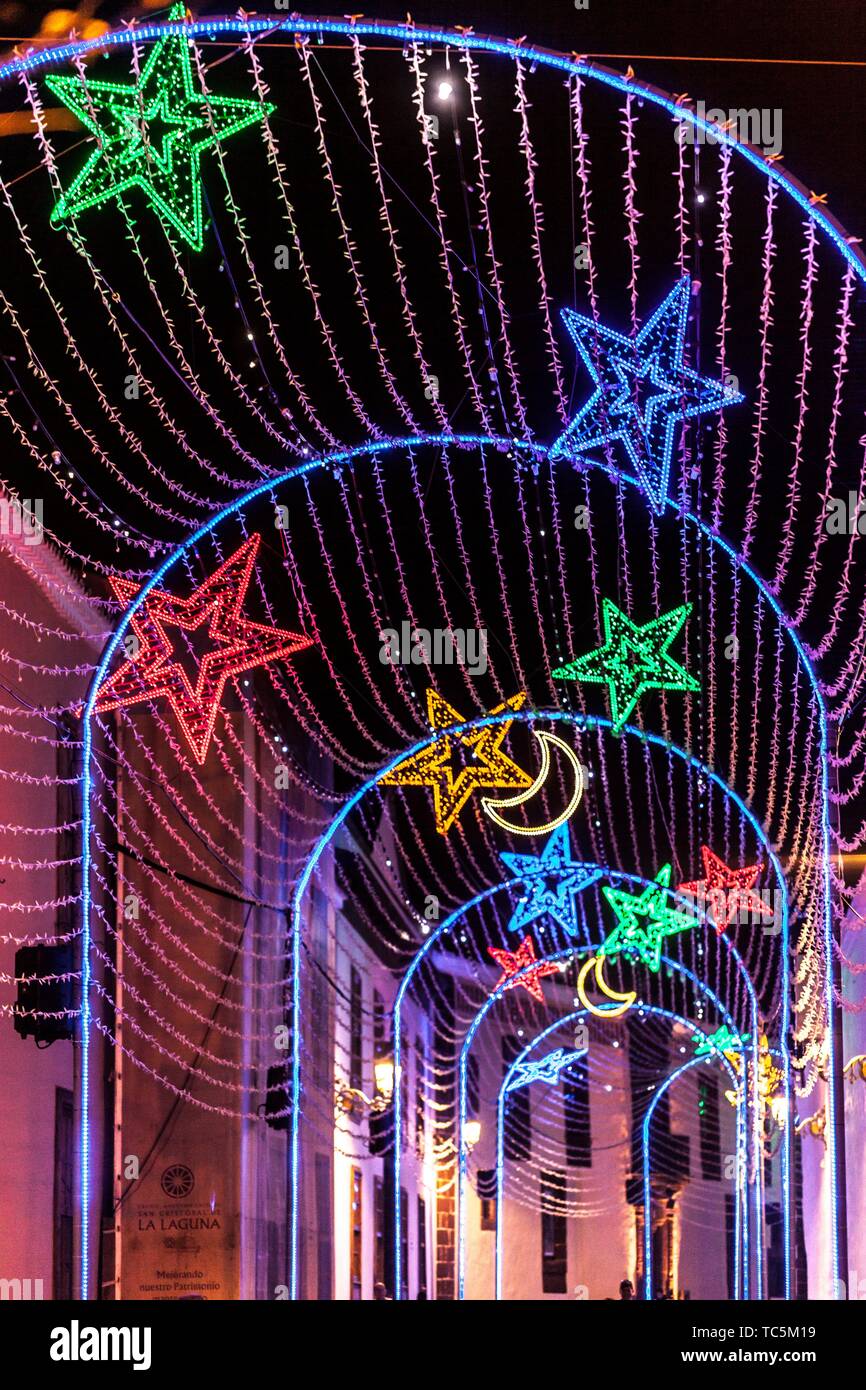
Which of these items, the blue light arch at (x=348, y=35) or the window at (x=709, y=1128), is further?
the window at (x=709, y=1128)

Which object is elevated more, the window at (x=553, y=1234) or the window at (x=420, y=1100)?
the window at (x=420, y=1100)

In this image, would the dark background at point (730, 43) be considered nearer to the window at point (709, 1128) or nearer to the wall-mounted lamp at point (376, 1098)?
the wall-mounted lamp at point (376, 1098)

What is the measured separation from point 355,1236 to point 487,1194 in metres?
14.1

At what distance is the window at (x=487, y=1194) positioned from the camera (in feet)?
169

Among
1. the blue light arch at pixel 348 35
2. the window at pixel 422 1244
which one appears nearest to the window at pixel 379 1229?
the window at pixel 422 1244

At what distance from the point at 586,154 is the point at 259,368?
13.0 ft

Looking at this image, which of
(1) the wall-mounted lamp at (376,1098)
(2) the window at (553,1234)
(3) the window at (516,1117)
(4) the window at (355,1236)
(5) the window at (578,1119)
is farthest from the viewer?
(5) the window at (578,1119)

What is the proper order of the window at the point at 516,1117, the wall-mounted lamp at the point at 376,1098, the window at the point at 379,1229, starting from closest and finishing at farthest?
the wall-mounted lamp at the point at 376,1098 → the window at the point at 379,1229 → the window at the point at 516,1117

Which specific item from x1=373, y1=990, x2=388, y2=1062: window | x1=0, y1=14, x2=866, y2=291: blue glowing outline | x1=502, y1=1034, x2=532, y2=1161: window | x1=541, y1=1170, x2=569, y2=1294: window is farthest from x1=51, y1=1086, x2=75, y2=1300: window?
x1=541, y1=1170, x2=569, y2=1294: window

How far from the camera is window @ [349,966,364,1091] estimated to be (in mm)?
36719

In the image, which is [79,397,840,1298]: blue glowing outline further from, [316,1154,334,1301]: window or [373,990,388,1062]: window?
[373,990,388,1062]: window

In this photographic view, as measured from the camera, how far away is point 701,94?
10.5 metres

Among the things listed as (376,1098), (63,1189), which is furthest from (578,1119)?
(63,1189)

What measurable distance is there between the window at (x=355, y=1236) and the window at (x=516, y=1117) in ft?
55.8
